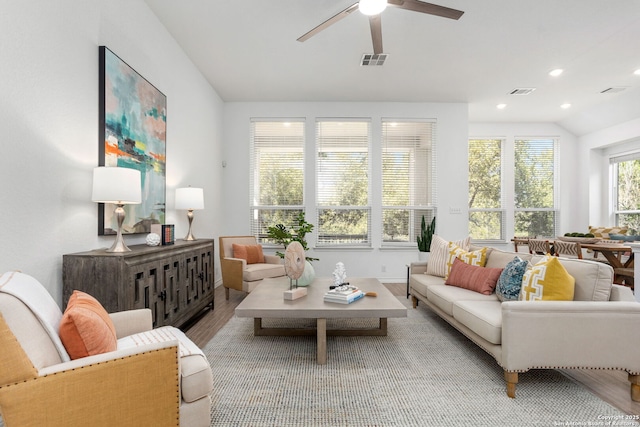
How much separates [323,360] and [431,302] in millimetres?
1401

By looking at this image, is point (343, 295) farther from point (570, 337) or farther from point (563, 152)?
point (563, 152)

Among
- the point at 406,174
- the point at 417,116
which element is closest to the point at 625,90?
the point at 417,116

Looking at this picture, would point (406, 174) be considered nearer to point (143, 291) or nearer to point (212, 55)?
point (212, 55)

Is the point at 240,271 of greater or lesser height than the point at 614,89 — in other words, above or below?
below

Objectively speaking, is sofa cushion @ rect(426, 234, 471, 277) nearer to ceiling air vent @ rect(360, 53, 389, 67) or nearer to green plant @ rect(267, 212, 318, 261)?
green plant @ rect(267, 212, 318, 261)

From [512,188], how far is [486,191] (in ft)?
1.59

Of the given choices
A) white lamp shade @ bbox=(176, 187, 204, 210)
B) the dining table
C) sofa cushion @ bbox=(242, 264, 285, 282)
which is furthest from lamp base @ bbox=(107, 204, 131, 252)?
the dining table

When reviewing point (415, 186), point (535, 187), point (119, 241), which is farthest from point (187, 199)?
point (535, 187)

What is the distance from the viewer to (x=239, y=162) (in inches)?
224

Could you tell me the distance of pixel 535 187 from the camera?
680 centimetres

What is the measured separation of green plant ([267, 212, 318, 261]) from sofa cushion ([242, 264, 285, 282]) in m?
0.54

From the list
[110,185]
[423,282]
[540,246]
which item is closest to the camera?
[110,185]

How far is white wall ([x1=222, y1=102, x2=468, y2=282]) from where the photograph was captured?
18.5 feet

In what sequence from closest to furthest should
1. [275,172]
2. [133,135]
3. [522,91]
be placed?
[133,135] < [522,91] < [275,172]
